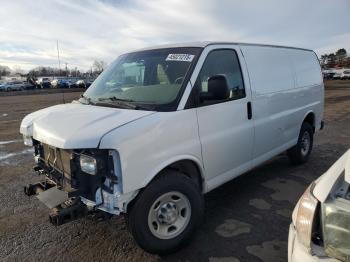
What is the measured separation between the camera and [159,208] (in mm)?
3344

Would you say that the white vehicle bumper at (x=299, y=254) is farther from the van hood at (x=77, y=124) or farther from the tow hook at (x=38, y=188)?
the tow hook at (x=38, y=188)

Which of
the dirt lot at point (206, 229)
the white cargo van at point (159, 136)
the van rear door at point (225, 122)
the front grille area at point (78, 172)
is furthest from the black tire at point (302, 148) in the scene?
the front grille area at point (78, 172)

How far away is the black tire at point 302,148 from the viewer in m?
6.19

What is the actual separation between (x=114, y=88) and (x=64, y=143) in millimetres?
1384

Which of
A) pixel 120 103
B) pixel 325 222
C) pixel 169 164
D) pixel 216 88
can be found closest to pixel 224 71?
pixel 216 88

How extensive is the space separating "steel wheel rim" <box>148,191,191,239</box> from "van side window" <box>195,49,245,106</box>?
1.05 metres

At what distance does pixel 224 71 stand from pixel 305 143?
3114 millimetres

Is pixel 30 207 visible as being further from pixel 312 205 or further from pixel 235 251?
pixel 312 205

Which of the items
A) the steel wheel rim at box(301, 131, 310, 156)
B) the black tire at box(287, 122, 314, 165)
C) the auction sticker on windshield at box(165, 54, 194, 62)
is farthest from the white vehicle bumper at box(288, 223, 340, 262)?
the steel wheel rim at box(301, 131, 310, 156)

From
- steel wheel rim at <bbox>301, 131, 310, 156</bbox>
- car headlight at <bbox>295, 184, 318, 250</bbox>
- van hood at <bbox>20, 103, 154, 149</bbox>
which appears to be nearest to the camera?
car headlight at <bbox>295, 184, 318, 250</bbox>

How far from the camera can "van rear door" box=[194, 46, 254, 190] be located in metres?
3.75

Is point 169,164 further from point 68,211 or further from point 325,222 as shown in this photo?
point 325,222

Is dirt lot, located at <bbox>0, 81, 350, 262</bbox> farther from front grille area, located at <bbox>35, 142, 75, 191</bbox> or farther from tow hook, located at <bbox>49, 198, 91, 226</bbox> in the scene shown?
front grille area, located at <bbox>35, 142, 75, 191</bbox>

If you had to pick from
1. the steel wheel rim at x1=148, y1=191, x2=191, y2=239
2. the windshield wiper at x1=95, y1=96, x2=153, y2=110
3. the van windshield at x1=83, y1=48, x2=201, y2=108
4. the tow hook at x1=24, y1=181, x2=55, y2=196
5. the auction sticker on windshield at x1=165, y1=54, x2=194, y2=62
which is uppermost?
the auction sticker on windshield at x1=165, y1=54, x2=194, y2=62
